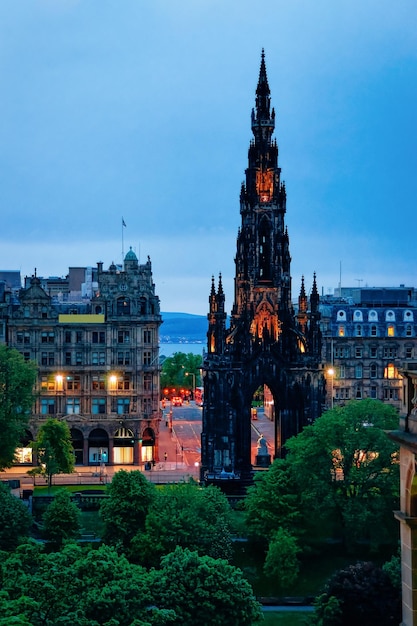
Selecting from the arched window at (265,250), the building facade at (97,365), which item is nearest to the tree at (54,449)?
the building facade at (97,365)

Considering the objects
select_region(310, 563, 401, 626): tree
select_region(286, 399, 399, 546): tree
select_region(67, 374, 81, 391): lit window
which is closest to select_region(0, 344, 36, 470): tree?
select_region(67, 374, 81, 391): lit window

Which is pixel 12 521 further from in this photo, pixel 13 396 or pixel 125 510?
pixel 13 396

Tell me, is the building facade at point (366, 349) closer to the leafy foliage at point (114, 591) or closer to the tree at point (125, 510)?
the tree at point (125, 510)

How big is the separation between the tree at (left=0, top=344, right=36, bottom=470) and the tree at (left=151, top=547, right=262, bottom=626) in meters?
Result: 41.7

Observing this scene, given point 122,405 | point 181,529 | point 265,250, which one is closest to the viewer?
point 181,529

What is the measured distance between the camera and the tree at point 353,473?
240 feet

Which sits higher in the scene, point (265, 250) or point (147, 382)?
point (265, 250)

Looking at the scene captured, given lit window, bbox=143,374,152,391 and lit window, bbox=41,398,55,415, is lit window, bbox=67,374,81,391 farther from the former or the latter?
lit window, bbox=143,374,152,391

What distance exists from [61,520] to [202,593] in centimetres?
2724

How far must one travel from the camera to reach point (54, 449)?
92438 millimetres

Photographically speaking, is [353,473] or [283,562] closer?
[283,562]

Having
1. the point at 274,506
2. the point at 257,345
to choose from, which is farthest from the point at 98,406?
the point at 274,506

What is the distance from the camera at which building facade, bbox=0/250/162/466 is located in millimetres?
108625

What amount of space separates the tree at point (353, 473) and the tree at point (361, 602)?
15097 mm
